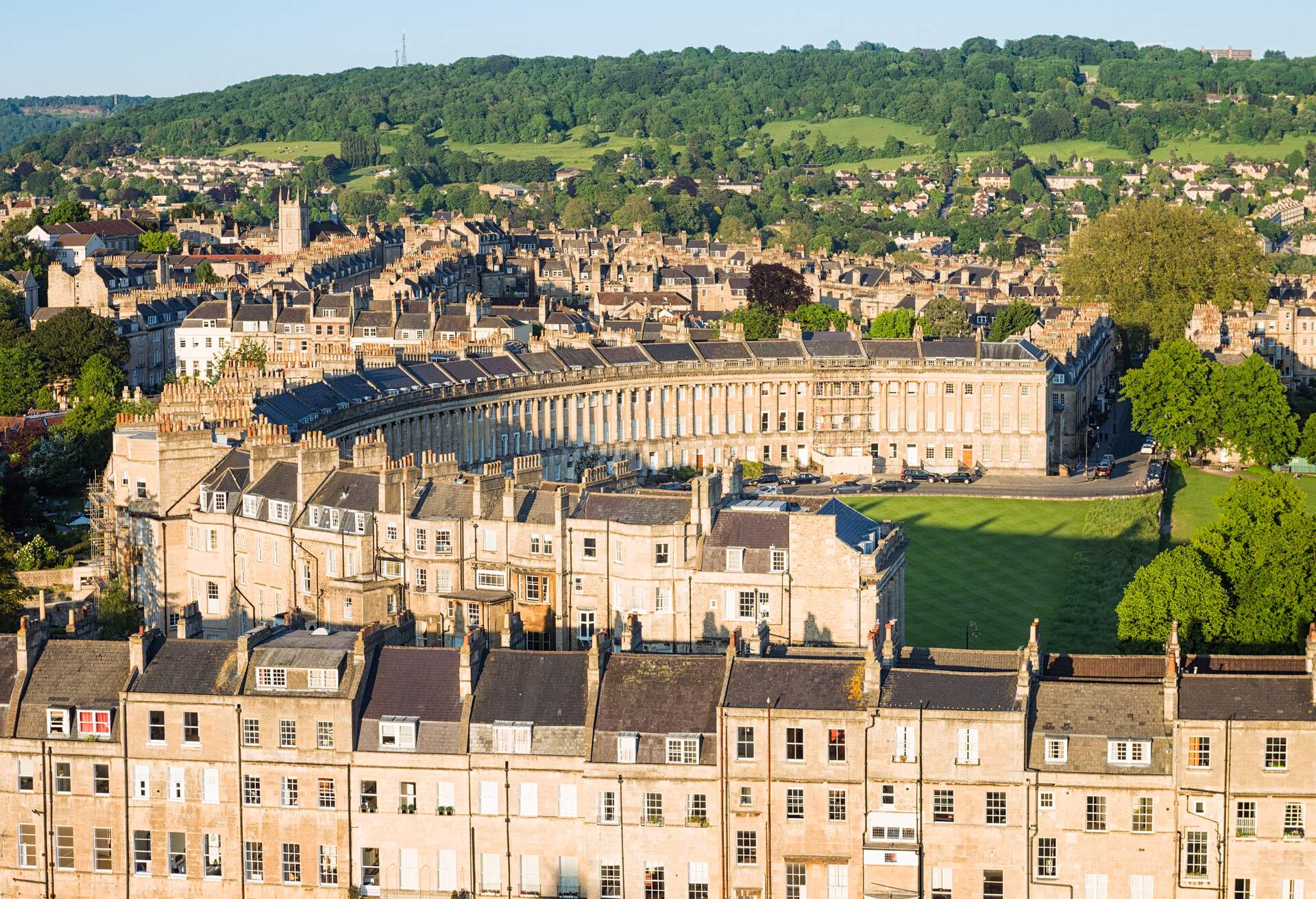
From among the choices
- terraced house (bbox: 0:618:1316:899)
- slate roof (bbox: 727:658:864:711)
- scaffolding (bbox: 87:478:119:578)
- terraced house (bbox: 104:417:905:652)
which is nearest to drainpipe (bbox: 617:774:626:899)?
terraced house (bbox: 0:618:1316:899)

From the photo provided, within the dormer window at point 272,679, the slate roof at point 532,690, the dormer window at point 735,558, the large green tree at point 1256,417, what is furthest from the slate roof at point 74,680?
the large green tree at point 1256,417

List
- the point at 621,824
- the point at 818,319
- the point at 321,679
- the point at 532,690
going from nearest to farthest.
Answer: the point at 621,824, the point at 532,690, the point at 321,679, the point at 818,319

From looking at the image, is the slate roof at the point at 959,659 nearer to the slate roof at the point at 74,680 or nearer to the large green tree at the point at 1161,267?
the slate roof at the point at 74,680

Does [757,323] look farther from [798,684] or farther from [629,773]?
[629,773]

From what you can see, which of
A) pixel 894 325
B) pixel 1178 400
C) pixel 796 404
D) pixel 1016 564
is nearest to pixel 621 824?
pixel 1016 564

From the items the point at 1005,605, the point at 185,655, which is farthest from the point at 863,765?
the point at 1005,605

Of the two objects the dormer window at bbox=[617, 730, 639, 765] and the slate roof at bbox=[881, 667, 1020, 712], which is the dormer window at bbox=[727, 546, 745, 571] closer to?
the slate roof at bbox=[881, 667, 1020, 712]
